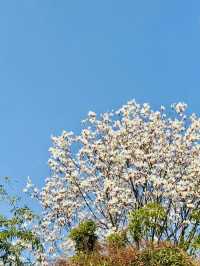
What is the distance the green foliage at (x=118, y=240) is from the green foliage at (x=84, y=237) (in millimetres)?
709

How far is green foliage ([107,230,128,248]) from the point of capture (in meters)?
29.0

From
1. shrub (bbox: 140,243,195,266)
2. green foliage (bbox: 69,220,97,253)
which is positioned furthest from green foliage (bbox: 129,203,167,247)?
shrub (bbox: 140,243,195,266)

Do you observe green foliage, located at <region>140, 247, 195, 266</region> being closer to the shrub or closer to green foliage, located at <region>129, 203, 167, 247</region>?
the shrub

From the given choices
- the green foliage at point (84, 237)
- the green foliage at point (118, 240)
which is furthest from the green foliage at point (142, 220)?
the green foliage at point (84, 237)

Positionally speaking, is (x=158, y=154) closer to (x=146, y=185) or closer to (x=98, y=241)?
(x=146, y=185)

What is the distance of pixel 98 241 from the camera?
30.8 metres

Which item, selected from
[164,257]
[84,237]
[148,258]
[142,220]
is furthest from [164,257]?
[84,237]

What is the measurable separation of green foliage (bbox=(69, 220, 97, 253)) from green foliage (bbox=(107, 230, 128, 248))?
71 cm

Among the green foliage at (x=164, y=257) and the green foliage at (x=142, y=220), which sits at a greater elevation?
the green foliage at (x=142, y=220)

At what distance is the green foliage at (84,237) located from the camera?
3020 cm

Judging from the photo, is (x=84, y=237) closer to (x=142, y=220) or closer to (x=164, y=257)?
(x=142, y=220)

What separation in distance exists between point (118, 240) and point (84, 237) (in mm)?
1414

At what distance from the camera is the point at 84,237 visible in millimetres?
30391

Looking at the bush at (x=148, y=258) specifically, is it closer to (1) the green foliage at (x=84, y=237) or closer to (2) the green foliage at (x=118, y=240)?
(2) the green foliage at (x=118, y=240)
